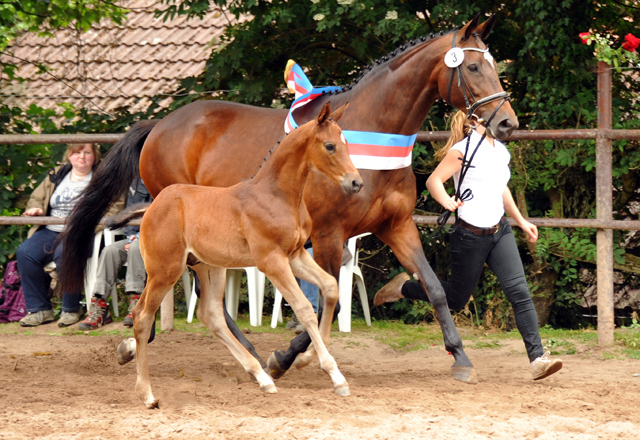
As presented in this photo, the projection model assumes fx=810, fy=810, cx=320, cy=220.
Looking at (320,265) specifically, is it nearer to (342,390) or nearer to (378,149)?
(378,149)

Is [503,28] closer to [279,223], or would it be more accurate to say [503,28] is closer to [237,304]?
[237,304]

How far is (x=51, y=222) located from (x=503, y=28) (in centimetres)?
426

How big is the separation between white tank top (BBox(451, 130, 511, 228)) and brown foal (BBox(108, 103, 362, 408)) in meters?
0.86

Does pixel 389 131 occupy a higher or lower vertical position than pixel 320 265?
higher

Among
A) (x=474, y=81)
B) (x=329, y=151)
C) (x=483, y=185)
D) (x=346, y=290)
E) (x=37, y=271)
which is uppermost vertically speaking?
(x=474, y=81)

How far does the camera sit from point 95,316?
22.6 ft

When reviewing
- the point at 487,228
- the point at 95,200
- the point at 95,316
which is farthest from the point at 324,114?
the point at 95,316

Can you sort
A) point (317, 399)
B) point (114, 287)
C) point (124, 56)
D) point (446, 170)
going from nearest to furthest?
point (317, 399) < point (446, 170) < point (114, 287) < point (124, 56)

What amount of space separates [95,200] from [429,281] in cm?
254

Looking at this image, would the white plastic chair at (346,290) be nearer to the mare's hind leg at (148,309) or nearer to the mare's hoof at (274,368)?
the mare's hoof at (274,368)

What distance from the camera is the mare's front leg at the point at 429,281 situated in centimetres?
452

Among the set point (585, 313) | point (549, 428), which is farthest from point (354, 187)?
point (585, 313)

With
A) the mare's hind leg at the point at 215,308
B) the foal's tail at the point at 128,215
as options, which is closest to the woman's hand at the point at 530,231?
the mare's hind leg at the point at 215,308

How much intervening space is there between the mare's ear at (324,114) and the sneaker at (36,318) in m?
4.17
